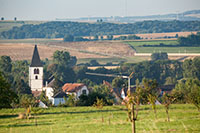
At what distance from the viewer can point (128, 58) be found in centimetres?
15988

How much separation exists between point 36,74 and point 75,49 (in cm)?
6209

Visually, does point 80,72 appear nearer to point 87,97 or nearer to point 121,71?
point 121,71

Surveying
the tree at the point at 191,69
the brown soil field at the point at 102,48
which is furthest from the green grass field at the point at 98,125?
the brown soil field at the point at 102,48

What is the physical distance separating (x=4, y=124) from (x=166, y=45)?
14893 centimetres

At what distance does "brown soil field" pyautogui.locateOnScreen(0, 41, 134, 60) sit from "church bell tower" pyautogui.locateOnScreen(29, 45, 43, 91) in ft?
112

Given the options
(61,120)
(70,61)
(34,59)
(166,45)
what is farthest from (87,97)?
(166,45)

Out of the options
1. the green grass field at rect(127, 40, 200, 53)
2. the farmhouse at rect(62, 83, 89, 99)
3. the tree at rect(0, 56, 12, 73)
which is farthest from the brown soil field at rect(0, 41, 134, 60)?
the farmhouse at rect(62, 83, 89, 99)

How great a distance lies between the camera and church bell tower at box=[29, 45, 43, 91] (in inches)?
4424

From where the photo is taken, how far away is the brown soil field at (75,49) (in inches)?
6038

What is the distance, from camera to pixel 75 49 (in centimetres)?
17512

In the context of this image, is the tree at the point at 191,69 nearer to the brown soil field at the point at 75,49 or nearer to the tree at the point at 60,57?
the brown soil field at the point at 75,49

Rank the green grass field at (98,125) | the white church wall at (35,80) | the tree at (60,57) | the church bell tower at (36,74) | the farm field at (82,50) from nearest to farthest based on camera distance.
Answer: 1. the green grass field at (98,125)
2. the church bell tower at (36,74)
3. the white church wall at (35,80)
4. the tree at (60,57)
5. the farm field at (82,50)

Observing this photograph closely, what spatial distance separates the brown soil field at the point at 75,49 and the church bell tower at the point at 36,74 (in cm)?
3416

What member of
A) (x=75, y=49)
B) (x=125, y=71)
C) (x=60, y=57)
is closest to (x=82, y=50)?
(x=75, y=49)
